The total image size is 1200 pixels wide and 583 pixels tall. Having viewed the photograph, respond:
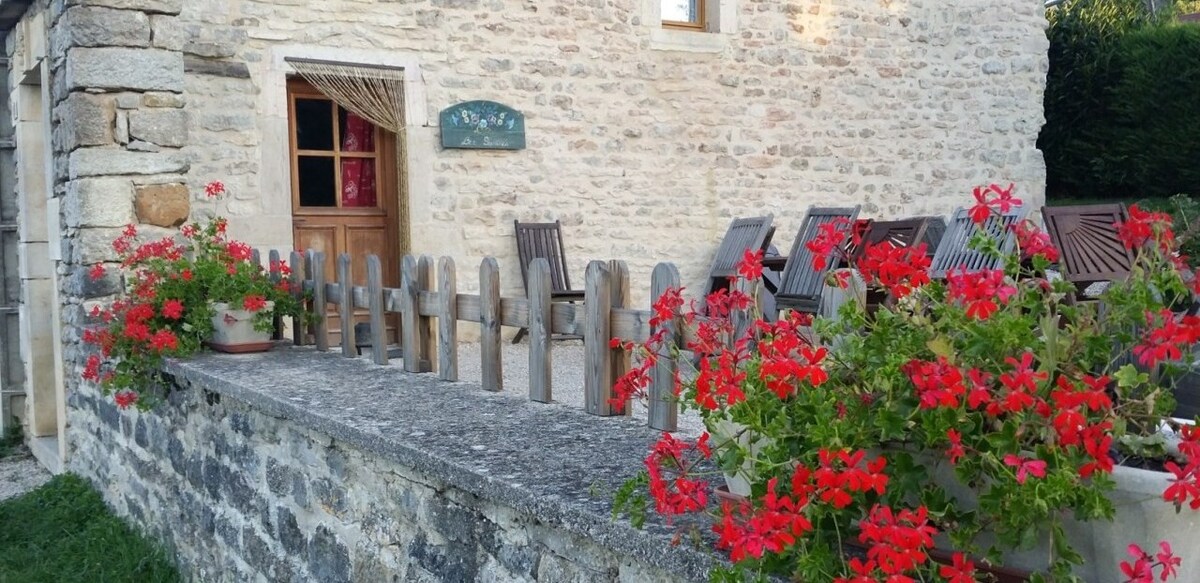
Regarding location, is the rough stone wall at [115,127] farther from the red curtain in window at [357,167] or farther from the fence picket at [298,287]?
the red curtain in window at [357,167]

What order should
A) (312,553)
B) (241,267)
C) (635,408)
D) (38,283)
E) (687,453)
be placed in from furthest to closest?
1. (38,283)
2. (241,267)
3. (635,408)
4. (312,553)
5. (687,453)

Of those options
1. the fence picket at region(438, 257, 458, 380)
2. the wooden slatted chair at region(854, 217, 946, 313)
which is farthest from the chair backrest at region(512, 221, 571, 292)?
the fence picket at region(438, 257, 458, 380)

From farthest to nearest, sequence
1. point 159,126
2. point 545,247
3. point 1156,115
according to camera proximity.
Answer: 1. point 1156,115
2. point 545,247
3. point 159,126

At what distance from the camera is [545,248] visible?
7.98m

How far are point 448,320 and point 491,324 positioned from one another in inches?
10.0

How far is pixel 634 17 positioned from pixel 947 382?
7.34 meters

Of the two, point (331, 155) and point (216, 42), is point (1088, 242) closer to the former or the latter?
point (331, 155)

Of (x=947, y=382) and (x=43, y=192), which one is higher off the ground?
(x=43, y=192)

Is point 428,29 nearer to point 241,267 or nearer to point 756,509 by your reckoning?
point 241,267

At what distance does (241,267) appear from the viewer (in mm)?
4848

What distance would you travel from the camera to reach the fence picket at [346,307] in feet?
14.1

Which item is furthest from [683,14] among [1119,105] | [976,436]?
[976,436]

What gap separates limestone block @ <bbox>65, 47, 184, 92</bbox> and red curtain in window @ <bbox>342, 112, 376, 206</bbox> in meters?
2.55

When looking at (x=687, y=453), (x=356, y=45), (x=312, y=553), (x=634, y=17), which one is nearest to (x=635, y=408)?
(x=312, y=553)
